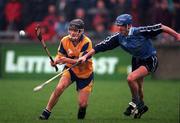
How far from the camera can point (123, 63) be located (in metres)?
23.3

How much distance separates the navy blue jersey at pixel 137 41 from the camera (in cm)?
1336

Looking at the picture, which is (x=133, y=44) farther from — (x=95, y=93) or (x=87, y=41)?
(x=95, y=93)

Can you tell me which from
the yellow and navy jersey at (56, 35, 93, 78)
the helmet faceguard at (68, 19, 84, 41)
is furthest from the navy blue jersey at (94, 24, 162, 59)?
the helmet faceguard at (68, 19, 84, 41)

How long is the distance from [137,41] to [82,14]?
10042mm

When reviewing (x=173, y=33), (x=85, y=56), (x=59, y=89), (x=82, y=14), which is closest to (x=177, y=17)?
(x=82, y=14)

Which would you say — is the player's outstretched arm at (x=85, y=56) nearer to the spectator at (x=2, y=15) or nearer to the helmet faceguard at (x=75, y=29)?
the helmet faceguard at (x=75, y=29)

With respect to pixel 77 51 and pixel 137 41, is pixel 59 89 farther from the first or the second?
pixel 137 41

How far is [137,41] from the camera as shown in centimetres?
1345

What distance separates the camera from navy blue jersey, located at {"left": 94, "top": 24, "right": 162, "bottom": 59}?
1336cm

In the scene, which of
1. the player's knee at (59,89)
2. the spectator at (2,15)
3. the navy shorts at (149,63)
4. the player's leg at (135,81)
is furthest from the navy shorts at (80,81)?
the spectator at (2,15)

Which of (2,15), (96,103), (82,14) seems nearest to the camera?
(96,103)

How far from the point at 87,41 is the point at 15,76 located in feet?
34.5

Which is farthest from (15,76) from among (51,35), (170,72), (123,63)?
(170,72)

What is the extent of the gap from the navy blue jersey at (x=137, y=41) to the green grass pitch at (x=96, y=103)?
1353mm
